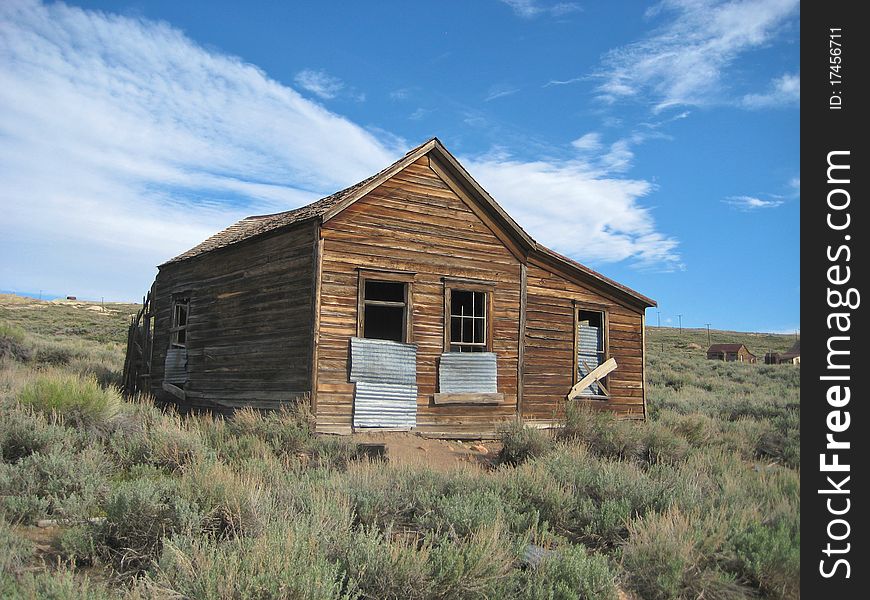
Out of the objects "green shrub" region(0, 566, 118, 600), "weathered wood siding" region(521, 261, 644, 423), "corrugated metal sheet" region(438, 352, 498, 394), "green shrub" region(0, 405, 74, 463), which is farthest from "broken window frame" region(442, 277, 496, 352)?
"green shrub" region(0, 566, 118, 600)

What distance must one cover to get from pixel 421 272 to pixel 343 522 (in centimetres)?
788

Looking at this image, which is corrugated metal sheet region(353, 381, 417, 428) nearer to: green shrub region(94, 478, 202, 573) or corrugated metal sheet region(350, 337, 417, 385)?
corrugated metal sheet region(350, 337, 417, 385)

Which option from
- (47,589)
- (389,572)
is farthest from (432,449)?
(47,589)

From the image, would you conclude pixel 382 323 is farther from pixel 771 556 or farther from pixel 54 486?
pixel 771 556

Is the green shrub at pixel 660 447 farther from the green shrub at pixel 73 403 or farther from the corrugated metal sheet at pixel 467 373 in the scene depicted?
the green shrub at pixel 73 403

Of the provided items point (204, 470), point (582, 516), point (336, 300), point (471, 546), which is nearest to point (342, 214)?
point (336, 300)

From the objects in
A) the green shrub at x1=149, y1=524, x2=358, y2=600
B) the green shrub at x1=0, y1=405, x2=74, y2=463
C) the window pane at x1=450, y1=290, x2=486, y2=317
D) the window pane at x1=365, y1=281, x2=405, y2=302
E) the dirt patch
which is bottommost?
the dirt patch

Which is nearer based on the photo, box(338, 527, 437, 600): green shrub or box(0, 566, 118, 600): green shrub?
box(0, 566, 118, 600): green shrub

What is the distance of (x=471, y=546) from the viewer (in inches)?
185

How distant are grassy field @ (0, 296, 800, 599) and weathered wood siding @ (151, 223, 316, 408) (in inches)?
89.4

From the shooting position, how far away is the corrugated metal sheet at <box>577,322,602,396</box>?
15250 mm

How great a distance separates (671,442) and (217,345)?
30.7 feet

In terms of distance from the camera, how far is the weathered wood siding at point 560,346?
46.7 feet
